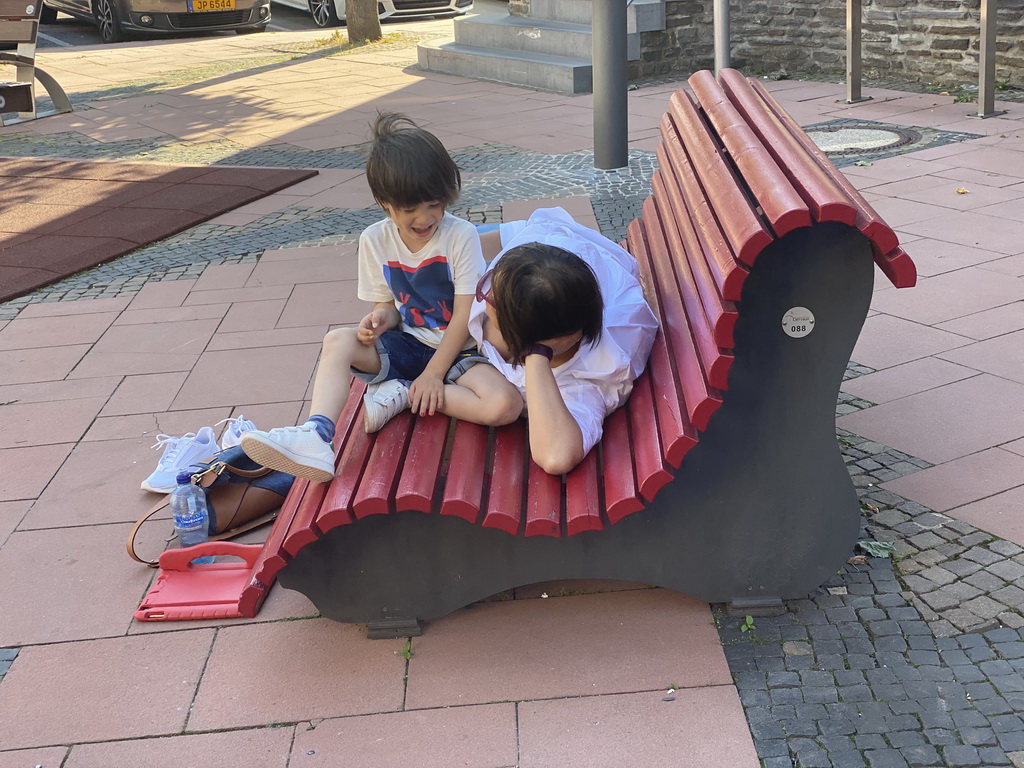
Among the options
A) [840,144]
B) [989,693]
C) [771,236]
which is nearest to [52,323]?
[771,236]

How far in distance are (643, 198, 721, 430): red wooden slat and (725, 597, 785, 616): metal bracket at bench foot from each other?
0.59 m

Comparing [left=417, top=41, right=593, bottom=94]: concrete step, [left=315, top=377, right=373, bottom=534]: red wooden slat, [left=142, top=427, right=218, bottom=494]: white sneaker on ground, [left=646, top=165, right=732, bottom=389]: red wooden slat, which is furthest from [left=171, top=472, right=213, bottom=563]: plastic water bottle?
[left=417, top=41, right=593, bottom=94]: concrete step

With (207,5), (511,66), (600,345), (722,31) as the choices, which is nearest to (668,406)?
(600,345)

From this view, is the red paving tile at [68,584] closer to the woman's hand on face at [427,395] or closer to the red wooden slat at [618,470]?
the woman's hand on face at [427,395]

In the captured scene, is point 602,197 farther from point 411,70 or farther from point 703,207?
point 411,70

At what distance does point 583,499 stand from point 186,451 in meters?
1.74

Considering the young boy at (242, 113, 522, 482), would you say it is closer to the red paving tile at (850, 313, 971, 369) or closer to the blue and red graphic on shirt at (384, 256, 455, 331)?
the blue and red graphic on shirt at (384, 256, 455, 331)

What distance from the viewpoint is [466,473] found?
275 centimetres

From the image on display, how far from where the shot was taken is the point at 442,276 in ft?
10.9

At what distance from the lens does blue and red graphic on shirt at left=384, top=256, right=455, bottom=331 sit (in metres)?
3.31

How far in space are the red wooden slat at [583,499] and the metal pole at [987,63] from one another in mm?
6515

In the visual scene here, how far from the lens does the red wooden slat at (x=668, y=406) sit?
8.24 feet

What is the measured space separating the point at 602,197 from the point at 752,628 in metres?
4.35

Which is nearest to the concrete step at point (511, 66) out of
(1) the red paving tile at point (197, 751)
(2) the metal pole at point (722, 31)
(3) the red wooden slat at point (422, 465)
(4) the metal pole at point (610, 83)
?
(2) the metal pole at point (722, 31)
